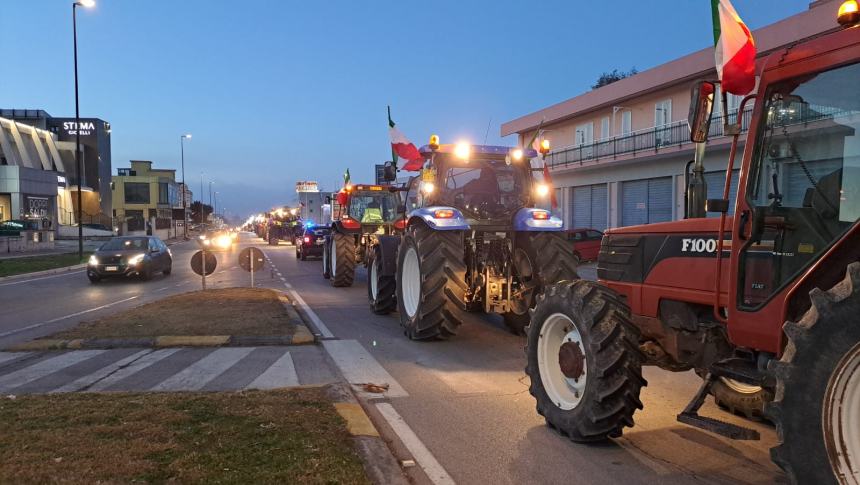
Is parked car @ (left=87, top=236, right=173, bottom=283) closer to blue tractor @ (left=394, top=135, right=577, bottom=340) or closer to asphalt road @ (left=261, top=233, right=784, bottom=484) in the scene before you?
blue tractor @ (left=394, top=135, right=577, bottom=340)

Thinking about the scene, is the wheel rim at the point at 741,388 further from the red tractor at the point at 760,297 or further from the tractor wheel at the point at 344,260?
the tractor wheel at the point at 344,260

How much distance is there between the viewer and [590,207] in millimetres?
31344

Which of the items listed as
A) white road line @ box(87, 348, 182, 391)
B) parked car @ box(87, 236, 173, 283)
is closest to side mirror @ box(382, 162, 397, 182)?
white road line @ box(87, 348, 182, 391)

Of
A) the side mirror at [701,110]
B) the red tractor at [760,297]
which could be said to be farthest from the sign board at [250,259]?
the side mirror at [701,110]

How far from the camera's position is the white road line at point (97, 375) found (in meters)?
6.18

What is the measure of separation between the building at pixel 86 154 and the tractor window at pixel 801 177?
6767 cm

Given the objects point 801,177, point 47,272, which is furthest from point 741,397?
point 47,272

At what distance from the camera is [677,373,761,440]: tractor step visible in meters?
3.53

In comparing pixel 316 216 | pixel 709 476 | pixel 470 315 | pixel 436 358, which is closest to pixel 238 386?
pixel 436 358

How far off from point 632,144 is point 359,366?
893 inches

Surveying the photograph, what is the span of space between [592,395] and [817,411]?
169 centimetres

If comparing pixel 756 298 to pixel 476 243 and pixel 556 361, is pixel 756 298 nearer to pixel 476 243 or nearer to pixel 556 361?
pixel 556 361

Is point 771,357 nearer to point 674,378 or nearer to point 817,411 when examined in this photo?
point 817,411

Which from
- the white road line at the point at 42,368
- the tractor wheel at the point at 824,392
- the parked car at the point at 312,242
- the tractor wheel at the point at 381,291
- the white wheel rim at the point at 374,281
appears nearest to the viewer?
the tractor wheel at the point at 824,392
